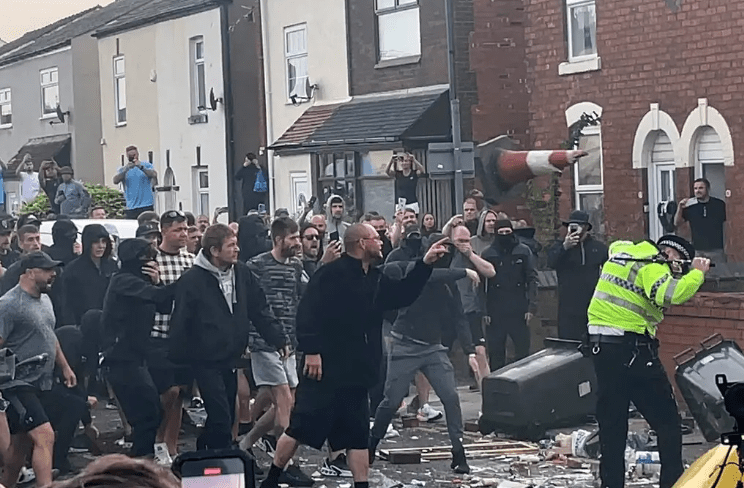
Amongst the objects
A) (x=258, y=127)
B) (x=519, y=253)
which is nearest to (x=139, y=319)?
(x=519, y=253)

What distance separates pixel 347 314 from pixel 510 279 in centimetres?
536

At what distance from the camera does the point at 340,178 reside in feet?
78.9

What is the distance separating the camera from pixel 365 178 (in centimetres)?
2322

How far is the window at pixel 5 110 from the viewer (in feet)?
139

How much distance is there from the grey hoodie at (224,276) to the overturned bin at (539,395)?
Result: 314 centimetres

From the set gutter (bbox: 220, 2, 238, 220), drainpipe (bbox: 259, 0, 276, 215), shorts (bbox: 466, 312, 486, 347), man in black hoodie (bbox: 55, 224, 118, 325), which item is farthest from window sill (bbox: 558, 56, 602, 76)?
gutter (bbox: 220, 2, 238, 220)

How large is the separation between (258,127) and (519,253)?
14.0 m

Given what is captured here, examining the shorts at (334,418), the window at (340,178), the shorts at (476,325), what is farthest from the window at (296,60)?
the shorts at (334,418)

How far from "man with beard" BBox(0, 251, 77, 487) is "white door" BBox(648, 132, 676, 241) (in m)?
10.1

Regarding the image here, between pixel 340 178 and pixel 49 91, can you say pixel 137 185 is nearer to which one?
pixel 340 178

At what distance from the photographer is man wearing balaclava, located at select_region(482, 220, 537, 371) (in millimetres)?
14641

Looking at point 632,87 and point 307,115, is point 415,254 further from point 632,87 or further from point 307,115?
point 307,115

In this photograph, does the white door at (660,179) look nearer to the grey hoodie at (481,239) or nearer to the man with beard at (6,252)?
the grey hoodie at (481,239)

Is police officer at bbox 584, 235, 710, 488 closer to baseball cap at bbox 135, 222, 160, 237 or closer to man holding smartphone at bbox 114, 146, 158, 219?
baseball cap at bbox 135, 222, 160, 237
